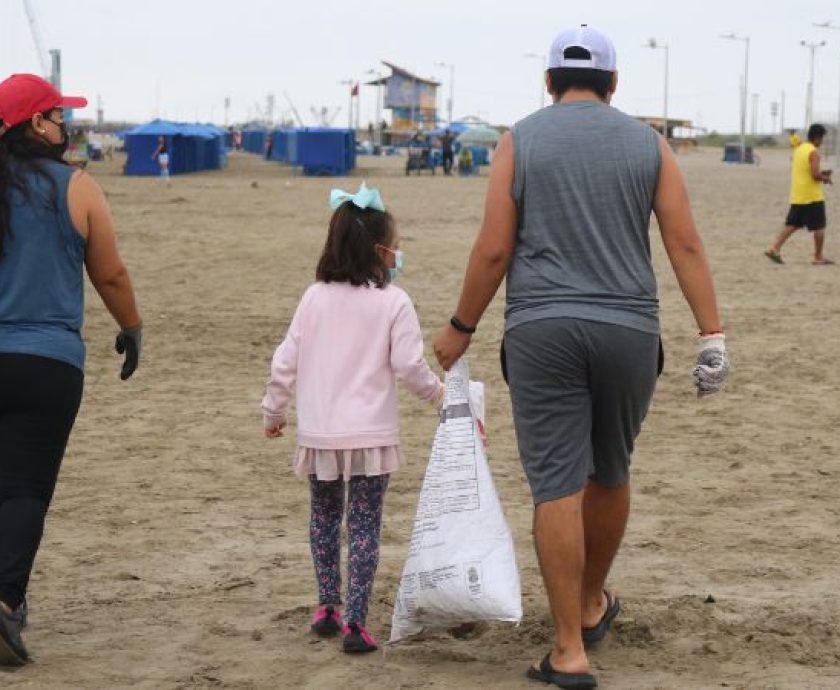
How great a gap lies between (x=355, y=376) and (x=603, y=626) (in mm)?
1082

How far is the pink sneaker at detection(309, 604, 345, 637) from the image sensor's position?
480 centimetres

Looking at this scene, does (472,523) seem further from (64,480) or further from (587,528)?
(64,480)

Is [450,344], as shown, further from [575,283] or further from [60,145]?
[60,145]

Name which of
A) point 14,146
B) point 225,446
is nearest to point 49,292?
point 14,146

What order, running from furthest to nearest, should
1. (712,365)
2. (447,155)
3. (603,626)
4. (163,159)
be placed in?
(447,155)
(163,159)
(603,626)
(712,365)

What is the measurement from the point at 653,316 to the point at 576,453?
444mm

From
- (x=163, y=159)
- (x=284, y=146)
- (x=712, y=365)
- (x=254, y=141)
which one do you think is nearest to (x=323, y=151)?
(x=163, y=159)

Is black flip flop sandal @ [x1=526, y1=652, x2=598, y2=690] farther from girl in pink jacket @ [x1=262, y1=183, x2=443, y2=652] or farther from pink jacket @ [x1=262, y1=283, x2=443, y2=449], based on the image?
pink jacket @ [x1=262, y1=283, x2=443, y2=449]

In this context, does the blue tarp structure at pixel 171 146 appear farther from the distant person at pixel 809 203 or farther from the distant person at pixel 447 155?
the distant person at pixel 809 203

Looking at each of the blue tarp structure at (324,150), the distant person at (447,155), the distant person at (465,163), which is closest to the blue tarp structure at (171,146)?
the blue tarp structure at (324,150)

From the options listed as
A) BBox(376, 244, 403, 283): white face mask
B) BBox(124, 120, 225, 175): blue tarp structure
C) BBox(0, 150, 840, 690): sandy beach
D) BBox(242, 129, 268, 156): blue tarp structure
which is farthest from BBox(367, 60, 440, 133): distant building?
BBox(376, 244, 403, 283): white face mask

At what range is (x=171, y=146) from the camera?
52656mm

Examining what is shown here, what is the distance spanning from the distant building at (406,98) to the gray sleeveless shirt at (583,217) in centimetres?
10045

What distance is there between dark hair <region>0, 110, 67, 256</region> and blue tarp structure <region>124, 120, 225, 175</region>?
47.4 meters
